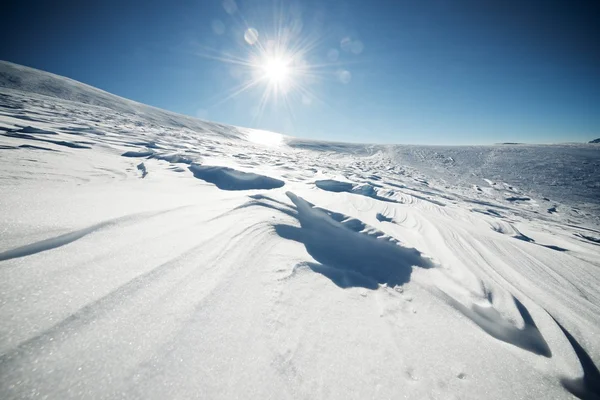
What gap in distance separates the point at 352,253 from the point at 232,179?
2.50m

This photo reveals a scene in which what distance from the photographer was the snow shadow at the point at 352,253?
1.84m

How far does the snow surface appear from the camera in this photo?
0.93 m

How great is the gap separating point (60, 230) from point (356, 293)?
6.73 ft

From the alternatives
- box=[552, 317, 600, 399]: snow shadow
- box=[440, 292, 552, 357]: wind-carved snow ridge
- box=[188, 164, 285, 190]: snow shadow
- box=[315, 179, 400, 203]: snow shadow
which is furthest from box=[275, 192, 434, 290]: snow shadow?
box=[315, 179, 400, 203]: snow shadow

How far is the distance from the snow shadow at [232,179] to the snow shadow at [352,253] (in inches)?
50.4

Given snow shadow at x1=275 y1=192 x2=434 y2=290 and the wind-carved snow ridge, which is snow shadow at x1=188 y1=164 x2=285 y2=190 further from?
the wind-carved snow ridge

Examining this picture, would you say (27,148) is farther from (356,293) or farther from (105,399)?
(356,293)

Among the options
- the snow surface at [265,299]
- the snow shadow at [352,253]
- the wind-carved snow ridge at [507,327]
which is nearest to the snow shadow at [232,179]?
the snow surface at [265,299]

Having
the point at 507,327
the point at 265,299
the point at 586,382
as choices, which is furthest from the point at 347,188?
the point at 586,382

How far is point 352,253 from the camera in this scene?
2.20m

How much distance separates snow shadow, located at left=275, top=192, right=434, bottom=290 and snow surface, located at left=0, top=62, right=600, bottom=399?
2 cm

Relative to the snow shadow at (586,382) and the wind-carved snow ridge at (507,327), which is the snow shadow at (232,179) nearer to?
the wind-carved snow ridge at (507,327)

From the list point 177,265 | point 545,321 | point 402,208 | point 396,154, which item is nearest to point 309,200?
point 402,208

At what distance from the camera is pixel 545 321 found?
5.24 ft
